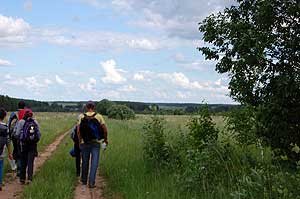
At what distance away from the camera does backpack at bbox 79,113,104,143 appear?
489 inches

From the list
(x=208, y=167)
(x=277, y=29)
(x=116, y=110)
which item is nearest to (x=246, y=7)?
→ (x=277, y=29)

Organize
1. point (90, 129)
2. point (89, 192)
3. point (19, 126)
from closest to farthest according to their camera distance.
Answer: point (89, 192), point (90, 129), point (19, 126)

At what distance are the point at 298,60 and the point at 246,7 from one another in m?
2.04

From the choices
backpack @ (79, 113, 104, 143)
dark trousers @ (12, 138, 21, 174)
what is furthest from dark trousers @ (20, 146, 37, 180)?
backpack @ (79, 113, 104, 143)

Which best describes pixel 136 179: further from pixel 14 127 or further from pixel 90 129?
pixel 14 127

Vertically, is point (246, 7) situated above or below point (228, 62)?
above

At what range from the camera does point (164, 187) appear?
1063cm

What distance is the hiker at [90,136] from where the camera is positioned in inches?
489

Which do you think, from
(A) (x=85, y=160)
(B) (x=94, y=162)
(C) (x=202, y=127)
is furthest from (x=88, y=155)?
(C) (x=202, y=127)

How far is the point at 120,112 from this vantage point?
313ft

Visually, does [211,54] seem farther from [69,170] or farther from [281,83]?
[69,170]

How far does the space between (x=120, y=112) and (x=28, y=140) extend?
272 ft

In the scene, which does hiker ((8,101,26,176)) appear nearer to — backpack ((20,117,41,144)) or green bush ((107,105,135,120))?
backpack ((20,117,41,144))

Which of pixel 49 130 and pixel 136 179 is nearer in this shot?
pixel 136 179
